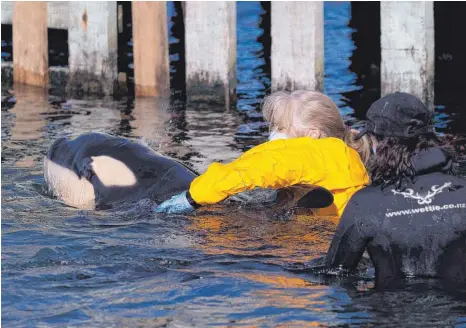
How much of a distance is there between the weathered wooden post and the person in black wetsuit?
7.70 metres

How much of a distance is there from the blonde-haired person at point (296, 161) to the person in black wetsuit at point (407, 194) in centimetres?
130

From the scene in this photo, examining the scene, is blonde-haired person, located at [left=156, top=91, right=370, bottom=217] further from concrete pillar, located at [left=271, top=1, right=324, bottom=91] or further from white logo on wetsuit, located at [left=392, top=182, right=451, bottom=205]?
concrete pillar, located at [left=271, top=1, right=324, bottom=91]

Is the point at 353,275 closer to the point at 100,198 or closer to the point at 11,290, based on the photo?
the point at 11,290

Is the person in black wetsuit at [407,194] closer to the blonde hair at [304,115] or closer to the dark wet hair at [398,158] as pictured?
the dark wet hair at [398,158]

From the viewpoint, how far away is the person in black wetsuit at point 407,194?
509cm

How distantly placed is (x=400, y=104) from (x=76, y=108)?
27.1 feet

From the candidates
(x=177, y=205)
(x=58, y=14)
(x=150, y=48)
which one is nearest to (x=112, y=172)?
(x=177, y=205)

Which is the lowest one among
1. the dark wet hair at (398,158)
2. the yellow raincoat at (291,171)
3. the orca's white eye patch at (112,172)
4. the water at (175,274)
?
the water at (175,274)

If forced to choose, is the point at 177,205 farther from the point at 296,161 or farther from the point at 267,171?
the point at 296,161

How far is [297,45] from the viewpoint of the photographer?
1179 cm

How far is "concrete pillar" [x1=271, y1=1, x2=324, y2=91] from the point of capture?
11.6m

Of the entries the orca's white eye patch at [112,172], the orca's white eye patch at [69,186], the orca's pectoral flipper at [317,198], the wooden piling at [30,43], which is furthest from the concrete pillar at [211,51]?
the orca's pectoral flipper at [317,198]

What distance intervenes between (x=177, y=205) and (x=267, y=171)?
0.71 metres

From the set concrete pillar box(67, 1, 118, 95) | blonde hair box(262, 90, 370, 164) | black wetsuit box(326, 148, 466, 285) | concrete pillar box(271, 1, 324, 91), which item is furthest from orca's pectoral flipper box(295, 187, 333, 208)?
concrete pillar box(67, 1, 118, 95)
